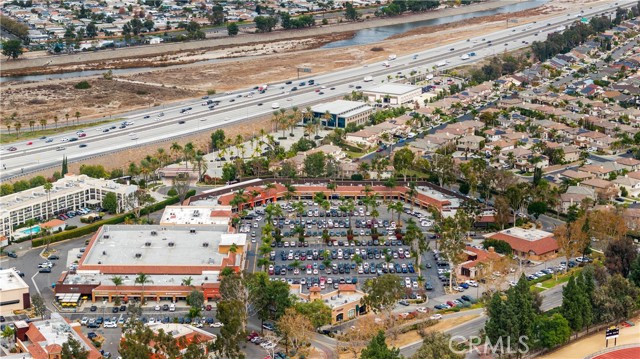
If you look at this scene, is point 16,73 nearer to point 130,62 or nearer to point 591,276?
point 130,62

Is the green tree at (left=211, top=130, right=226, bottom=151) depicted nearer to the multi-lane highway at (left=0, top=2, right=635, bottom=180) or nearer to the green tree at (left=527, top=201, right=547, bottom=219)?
the multi-lane highway at (left=0, top=2, right=635, bottom=180)

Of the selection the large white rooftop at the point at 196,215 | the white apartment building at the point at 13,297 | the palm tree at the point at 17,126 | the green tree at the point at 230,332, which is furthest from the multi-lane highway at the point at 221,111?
the green tree at the point at 230,332

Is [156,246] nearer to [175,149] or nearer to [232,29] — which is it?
[175,149]

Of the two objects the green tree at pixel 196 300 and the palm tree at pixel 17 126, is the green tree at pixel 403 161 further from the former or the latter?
the palm tree at pixel 17 126

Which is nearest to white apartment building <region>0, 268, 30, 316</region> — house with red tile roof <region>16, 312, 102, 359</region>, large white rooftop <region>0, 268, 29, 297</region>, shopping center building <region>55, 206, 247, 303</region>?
large white rooftop <region>0, 268, 29, 297</region>

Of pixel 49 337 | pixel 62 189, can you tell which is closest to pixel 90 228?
pixel 62 189

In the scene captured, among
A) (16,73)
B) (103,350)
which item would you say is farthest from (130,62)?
(103,350)
